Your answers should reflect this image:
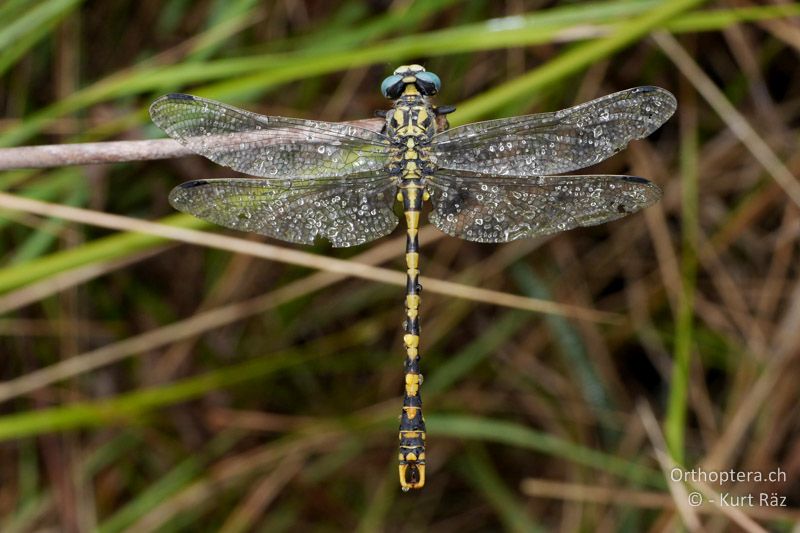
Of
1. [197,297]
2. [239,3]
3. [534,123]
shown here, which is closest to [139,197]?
[197,297]

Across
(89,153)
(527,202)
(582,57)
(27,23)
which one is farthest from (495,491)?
(27,23)

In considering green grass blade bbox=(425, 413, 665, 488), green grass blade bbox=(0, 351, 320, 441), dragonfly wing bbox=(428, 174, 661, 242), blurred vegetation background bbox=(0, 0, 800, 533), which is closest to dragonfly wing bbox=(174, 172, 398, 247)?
dragonfly wing bbox=(428, 174, 661, 242)

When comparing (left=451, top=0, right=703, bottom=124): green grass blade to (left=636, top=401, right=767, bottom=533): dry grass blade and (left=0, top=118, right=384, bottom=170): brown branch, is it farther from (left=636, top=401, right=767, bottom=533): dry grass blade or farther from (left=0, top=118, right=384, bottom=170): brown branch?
(left=636, top=401, right=767, bottom=533): dry grass blade

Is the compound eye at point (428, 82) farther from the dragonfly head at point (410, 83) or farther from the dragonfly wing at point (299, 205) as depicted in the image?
the dragonfly wing at point (299, 205)

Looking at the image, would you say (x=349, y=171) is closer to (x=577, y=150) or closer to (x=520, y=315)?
(x=577, y=150)

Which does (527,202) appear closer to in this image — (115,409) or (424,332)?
(424,332)
